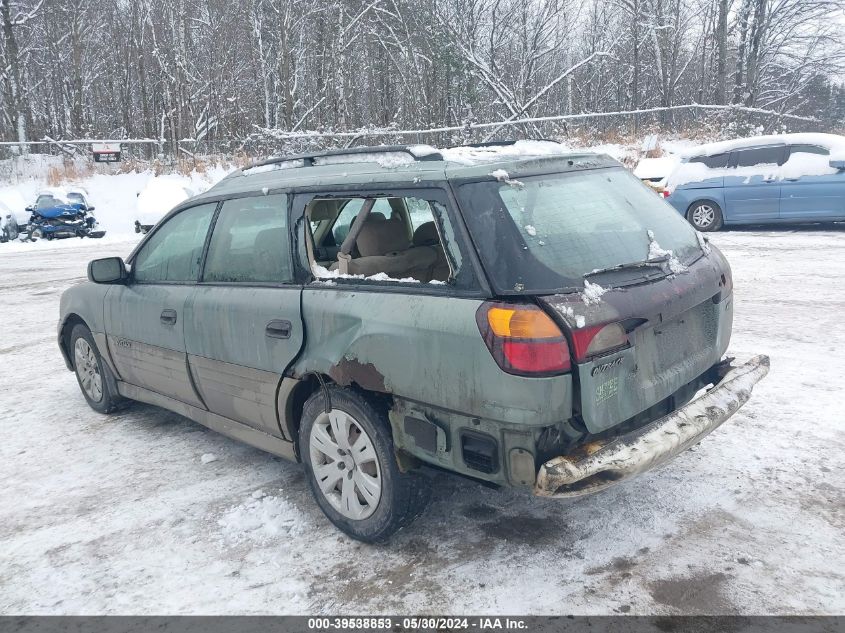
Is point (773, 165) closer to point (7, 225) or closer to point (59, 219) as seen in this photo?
point (59, 219)

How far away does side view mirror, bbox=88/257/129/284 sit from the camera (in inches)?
174

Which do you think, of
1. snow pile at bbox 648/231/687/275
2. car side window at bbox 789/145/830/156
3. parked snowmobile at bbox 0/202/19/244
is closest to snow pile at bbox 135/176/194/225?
parked snowmobile at bbox 0/202/19/244

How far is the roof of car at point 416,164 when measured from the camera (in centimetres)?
297

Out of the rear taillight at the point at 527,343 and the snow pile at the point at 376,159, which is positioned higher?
the snow pile at the point at 376,159

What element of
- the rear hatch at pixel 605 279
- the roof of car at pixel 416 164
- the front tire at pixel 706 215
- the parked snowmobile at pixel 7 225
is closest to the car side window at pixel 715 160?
the front tire at pixel 706 215

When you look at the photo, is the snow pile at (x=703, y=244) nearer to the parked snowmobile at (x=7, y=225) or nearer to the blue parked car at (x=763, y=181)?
the blue parked car at (x=763, y=181)

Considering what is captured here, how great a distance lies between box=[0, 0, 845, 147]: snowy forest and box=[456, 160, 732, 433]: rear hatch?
19.2 m

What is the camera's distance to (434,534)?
125 inches

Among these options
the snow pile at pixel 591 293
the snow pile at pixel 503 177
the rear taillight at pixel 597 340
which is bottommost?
the rear taillight at pixel 597 340

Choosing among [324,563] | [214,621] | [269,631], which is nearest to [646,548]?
[324,563]

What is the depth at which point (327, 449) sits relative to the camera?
126 inches

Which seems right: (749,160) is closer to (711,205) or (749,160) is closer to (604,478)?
(711,205)

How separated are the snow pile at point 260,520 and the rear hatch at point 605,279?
166 centimetres

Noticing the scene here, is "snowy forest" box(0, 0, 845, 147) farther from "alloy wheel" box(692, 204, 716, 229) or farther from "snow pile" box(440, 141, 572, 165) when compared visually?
"snow pile" box(440, 141, 572, 165)
